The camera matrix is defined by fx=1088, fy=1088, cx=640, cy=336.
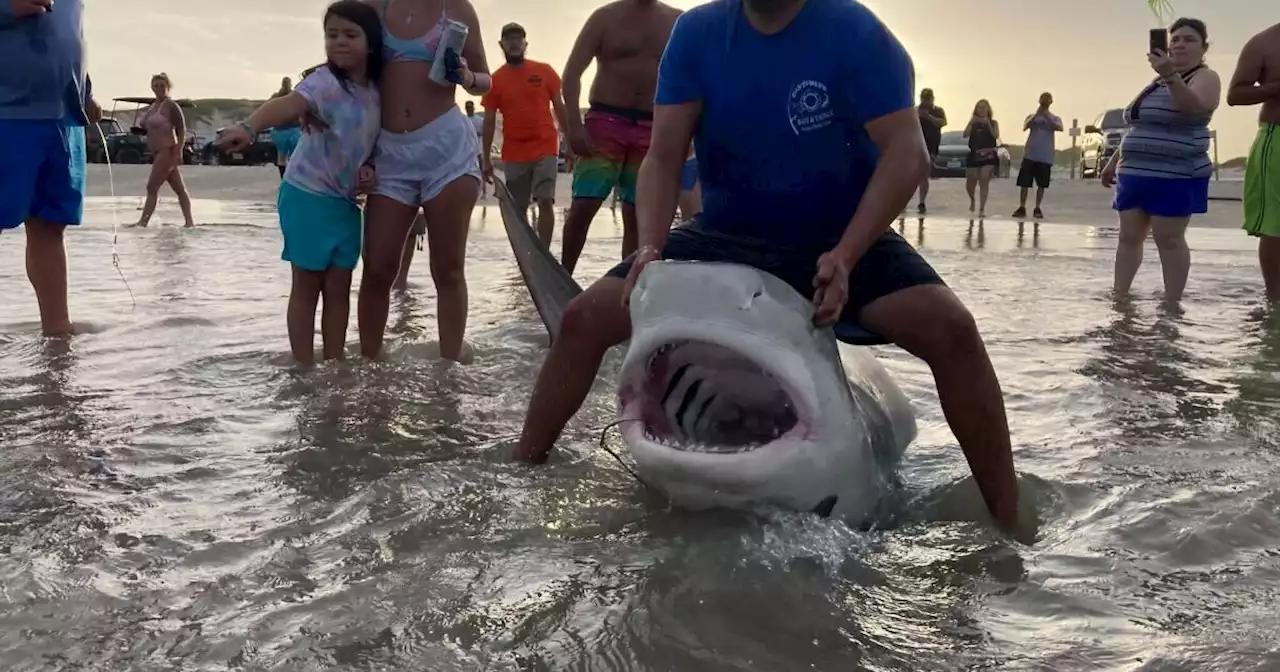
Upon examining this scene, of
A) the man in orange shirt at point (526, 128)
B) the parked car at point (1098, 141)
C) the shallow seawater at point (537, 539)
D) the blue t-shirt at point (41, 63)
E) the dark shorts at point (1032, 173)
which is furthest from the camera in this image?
the parked car at point (1098, 141)

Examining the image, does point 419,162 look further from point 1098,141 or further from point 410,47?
point 1098,141

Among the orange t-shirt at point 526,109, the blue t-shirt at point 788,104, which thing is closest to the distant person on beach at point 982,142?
the orange t-shirt at point 526,109

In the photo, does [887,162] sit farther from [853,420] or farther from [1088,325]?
[1088,325]

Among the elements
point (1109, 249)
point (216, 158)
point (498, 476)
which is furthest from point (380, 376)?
point (216, 158)

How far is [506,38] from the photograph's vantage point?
31.5 feet

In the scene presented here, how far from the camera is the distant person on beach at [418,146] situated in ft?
13.8

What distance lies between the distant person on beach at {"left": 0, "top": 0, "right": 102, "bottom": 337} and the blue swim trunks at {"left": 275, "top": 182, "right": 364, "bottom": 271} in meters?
1.28

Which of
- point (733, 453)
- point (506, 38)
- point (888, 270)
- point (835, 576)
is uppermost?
point (506, 38)

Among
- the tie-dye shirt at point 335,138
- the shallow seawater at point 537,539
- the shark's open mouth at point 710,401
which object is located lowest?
the shallow seawater at point 537,539

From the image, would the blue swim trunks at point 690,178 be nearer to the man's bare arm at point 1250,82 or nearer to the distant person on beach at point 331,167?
the distant person on beach at point 331,167

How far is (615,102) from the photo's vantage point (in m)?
6.18

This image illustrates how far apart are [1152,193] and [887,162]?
4.77m

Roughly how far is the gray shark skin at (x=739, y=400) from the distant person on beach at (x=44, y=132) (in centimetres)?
356

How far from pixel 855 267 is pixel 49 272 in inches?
155
